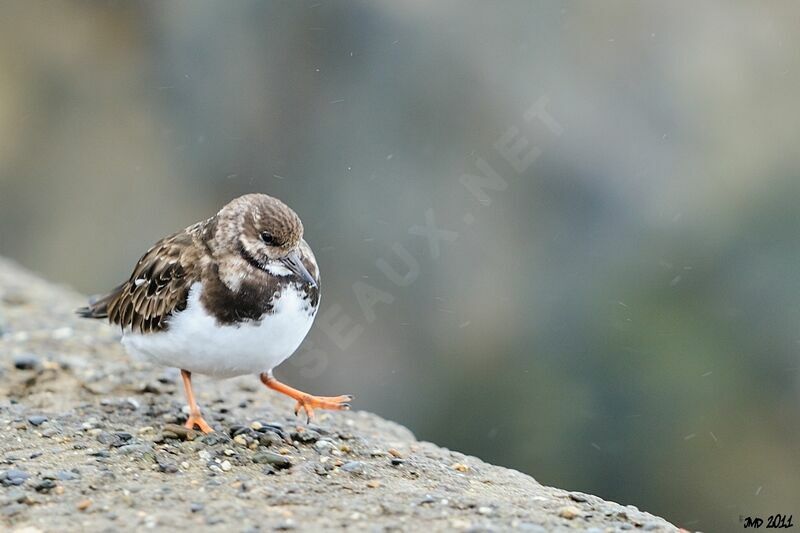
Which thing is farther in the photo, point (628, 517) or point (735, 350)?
point (735, 350)

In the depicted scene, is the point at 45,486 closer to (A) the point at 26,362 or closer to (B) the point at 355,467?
(B) the point at 355,467

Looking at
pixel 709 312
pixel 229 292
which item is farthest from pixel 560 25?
pixel 229 292

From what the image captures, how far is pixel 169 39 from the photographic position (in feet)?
45.0

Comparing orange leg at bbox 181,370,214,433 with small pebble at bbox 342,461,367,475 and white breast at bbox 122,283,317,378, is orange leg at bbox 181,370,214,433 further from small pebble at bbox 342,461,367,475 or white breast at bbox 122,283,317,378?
small pebble at bbox 342,461,367,475

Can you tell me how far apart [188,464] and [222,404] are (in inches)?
57.4

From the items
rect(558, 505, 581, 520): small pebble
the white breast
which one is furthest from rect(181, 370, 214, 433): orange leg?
rect(558, 505, 581, 520): small pebble

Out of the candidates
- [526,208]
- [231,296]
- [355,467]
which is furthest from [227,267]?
[526,208]

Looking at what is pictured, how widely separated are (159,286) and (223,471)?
1121 mm

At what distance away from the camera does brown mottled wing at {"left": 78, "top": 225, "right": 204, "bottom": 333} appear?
509 cm

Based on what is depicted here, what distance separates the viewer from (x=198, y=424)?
527 centimetres

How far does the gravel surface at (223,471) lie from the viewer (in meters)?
4.13

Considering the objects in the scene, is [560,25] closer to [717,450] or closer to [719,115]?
[719,115]

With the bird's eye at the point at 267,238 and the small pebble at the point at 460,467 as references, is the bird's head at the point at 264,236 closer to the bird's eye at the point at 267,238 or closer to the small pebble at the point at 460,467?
the bird's eye at the point at 267,238

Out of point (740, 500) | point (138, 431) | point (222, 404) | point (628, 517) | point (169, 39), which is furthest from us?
point (169, 39)
